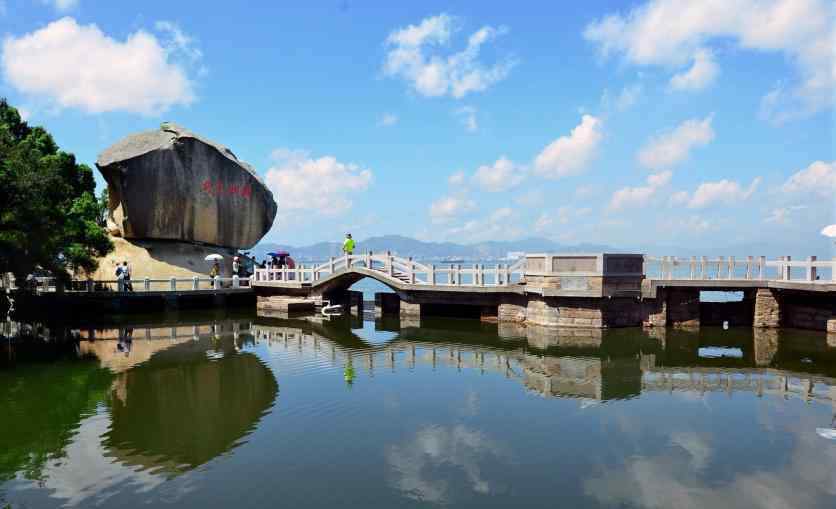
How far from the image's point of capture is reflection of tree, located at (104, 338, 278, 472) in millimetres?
9336

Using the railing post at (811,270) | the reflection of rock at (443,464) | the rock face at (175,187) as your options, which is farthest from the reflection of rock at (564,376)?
the rock face at (175,187)

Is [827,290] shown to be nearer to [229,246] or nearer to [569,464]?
[569,464]

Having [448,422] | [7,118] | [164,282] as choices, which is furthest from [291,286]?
[448,422]

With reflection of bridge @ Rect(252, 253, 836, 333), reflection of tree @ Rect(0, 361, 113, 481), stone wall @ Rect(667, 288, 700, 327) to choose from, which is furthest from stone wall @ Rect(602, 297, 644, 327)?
reflection of tree @ Rect(0, 361, 113, 481)

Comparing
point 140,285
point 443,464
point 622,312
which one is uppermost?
point 140,285

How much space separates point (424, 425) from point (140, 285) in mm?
25112

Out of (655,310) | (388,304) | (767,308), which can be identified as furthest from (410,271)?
(767,308)

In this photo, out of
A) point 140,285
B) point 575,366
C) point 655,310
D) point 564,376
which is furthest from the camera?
point 140,285

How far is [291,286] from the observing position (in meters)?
29.2

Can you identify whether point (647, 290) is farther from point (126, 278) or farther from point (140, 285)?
point (140, 285)

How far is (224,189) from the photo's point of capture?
1361 inches

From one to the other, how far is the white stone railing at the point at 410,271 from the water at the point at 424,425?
498 cm

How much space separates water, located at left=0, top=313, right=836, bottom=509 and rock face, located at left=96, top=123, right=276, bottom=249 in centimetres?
1342

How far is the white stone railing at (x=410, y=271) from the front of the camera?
942 inches
